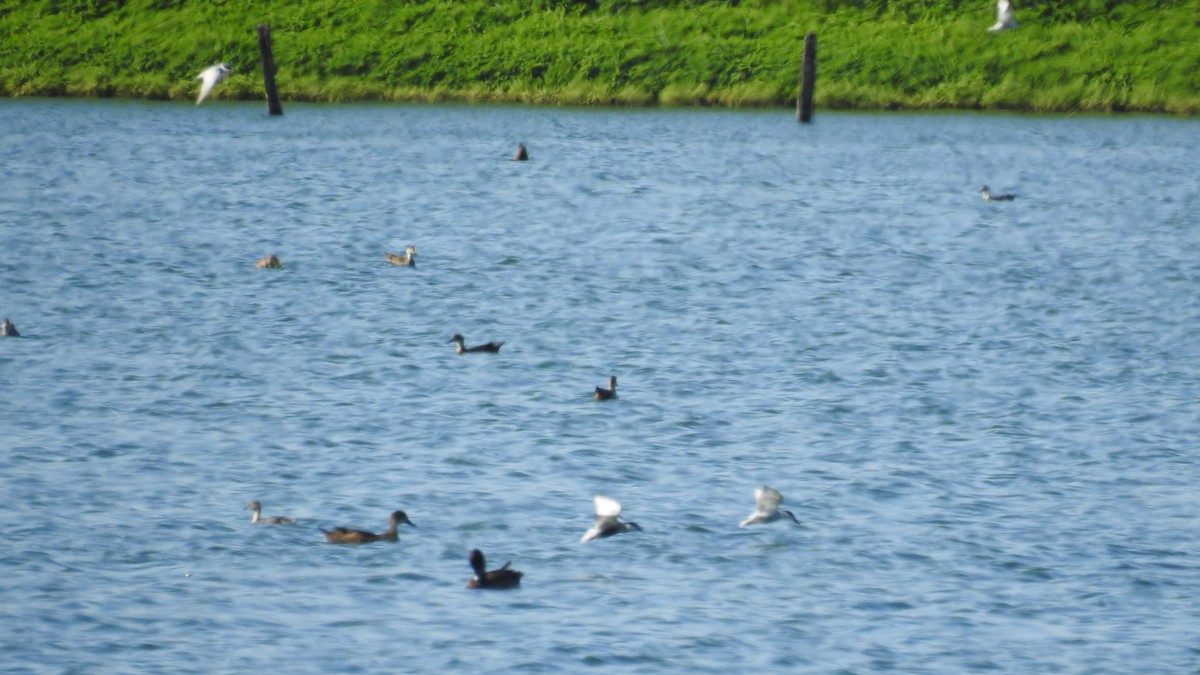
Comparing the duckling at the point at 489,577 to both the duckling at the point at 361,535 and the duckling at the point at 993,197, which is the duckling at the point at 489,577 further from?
the duckling at the point at 993,197

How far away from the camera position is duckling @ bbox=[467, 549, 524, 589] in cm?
1305

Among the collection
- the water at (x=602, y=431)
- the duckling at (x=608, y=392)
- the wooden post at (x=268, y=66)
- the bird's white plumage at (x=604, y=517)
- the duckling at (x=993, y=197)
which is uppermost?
the wooden post at (x=268, y=66)

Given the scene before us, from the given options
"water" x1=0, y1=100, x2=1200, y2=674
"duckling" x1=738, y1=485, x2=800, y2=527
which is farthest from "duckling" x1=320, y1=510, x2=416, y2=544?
"duckling" x1=738, y1=485, x2=800, y2=527

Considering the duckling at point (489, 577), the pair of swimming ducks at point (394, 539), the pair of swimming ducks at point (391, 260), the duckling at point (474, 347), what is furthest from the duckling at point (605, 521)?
the pair of swimming ducks at point (391, 260)

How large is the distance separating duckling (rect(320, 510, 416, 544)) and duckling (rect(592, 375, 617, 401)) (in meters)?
5.42

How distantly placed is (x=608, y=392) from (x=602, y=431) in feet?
4.45

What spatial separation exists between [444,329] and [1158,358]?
29.1ft

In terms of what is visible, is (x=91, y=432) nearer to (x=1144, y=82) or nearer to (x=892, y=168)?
(x=892, y=168)

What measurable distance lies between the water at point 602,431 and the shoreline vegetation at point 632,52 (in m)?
22.2

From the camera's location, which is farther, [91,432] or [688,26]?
[688,26]

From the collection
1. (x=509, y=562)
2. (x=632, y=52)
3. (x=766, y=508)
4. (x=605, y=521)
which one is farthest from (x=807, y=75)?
(x=509, y=562)

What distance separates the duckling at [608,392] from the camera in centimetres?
1953

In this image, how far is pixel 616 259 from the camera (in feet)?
103

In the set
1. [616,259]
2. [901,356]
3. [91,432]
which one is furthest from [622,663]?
[616,259]
